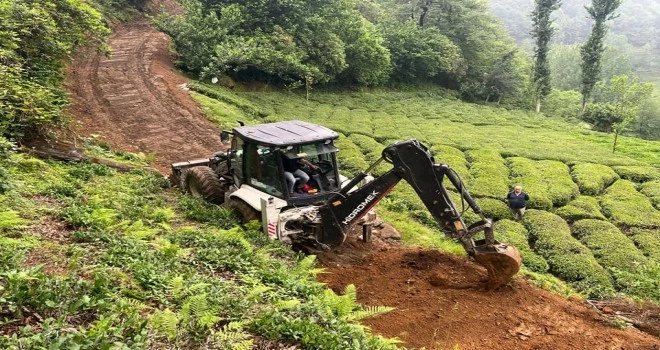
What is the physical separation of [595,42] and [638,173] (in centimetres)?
2840

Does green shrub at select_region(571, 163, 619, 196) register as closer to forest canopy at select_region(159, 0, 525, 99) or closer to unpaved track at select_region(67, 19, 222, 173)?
unpaved track at select_region(67, 19, 222, 173)

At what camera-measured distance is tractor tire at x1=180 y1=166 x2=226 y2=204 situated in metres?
11.6

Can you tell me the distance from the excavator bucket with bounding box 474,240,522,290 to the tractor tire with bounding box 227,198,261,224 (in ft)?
14.2

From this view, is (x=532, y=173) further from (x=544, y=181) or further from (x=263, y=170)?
(x=263, y=170)

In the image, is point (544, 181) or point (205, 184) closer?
point (205, 184)

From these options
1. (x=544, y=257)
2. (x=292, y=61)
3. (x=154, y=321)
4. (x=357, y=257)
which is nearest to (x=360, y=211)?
(x=357, y=257)

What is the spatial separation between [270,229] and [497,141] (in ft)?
68.3

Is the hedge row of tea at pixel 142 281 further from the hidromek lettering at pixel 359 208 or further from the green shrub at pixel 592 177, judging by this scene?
A: the green shrub at pixel 592 177

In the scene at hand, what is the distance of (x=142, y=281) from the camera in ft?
19.1

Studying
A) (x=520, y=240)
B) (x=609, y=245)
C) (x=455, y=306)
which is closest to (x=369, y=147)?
(x=520, y=240)

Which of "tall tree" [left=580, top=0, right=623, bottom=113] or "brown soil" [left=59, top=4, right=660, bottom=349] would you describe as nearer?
"brown soil" [left=59, top=4, right=660, bottom=349]

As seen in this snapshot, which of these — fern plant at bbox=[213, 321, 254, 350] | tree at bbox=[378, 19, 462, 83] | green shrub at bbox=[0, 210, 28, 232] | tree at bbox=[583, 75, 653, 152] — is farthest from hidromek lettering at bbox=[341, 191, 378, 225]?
tree at bbox=[378, 19, 462, 83]

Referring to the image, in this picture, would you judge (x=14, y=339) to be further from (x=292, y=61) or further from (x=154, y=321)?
(x=292, y=61)

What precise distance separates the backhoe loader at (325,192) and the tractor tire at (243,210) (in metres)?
0.02
